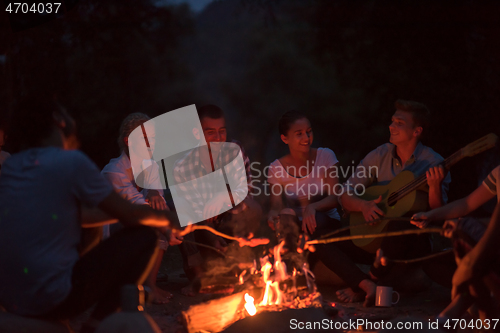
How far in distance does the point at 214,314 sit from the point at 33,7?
19.9 ft

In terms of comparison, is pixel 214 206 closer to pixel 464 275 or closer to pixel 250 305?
pixel 250 305

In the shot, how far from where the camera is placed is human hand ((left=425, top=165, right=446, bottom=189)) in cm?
402

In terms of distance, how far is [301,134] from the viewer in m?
4.87

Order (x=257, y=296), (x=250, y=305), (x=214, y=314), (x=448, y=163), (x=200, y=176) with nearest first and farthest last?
(x=214, y=314) < (x=250, y=305) < (x=257, y=296) < (x=448, y=163) < (x=200, y=176)

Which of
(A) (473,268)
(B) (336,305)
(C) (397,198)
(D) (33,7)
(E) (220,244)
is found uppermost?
(D) (33,7)

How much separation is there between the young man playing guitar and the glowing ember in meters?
1.05

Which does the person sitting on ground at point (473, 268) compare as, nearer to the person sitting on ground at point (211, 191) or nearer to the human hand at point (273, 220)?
the human hand at point (273, 220)

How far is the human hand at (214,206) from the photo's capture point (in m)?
4.82

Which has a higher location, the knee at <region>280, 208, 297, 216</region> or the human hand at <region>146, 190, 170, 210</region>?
the human hand at <region>146, 190, 170, 210</region>

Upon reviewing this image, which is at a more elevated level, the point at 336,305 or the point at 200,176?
the point at 200,176

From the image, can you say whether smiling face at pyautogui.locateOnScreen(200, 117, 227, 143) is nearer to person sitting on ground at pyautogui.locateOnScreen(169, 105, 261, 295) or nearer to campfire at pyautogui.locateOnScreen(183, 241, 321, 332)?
person sitting on ground at pyautogui.locateOnScreen(169, 105, 261, 295)

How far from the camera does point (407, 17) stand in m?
6.66

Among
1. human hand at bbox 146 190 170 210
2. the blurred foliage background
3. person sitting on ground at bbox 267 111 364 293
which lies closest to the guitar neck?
person sitting on ground at bbox 267 111 364 293

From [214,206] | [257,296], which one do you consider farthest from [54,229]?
[214,206]
